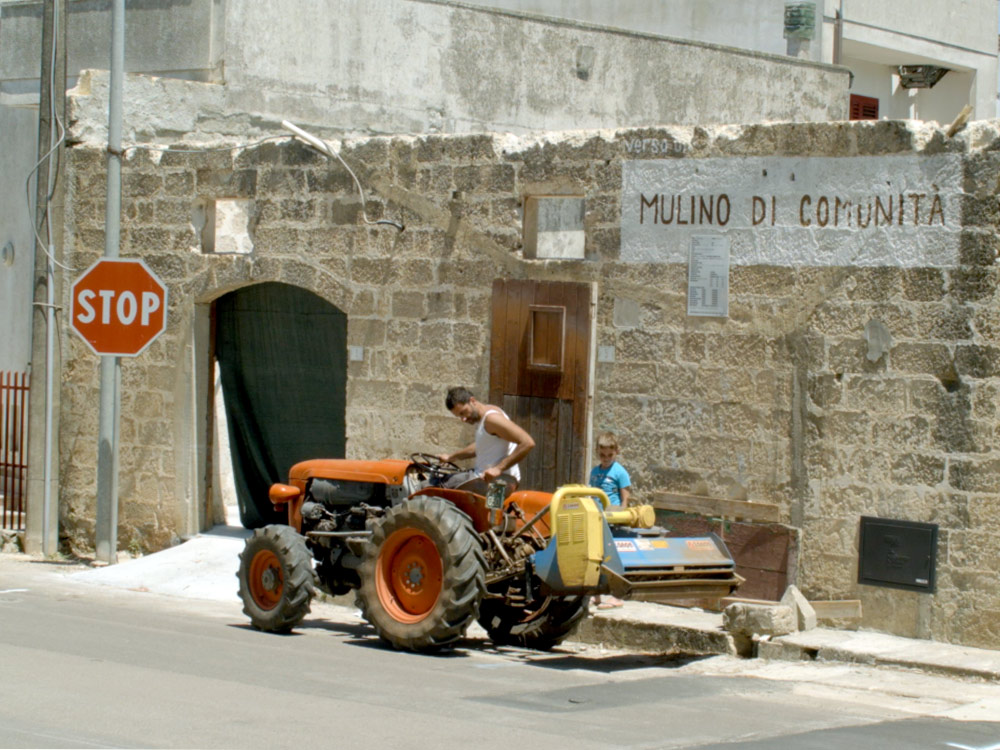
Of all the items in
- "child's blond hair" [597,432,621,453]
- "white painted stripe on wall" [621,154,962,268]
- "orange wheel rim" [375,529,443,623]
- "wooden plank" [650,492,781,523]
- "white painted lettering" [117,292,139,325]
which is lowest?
"orange wheel rim" [375,529,443,623]

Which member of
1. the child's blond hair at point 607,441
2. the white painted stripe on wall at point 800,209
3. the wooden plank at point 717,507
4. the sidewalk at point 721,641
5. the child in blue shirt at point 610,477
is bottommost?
the sidewalk at point 721,641

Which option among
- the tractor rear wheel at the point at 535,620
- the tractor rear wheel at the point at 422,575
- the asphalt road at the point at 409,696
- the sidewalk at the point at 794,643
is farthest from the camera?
the tractor rear wheel at the point at 535,620

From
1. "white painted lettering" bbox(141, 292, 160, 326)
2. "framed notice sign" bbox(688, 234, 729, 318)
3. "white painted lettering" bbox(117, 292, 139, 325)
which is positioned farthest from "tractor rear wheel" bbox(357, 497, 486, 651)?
"white painted lettering" bbox(117, 292, 139, 325)

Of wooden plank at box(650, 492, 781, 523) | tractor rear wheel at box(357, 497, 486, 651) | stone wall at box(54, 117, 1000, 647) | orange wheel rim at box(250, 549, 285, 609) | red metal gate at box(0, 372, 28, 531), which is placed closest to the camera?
tractor rear wheel at box(357, 497, 486, 651)

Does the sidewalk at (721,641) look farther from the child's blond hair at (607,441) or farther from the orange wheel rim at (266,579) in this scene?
the orange wheel rim at (266,579)

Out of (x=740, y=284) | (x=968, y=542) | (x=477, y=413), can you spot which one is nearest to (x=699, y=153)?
(x=740, y=284)

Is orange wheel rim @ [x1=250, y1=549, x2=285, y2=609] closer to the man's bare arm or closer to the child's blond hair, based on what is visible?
the man's bare arm

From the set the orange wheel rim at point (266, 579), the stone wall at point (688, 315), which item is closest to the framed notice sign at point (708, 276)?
the stone wall at point (688, 315)

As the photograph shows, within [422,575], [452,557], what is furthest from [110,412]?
[452,557]

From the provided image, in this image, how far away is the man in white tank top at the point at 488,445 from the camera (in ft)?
31.5

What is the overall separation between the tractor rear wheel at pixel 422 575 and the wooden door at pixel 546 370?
91.0 inches

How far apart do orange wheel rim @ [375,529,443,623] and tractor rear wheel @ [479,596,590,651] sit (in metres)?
0.50

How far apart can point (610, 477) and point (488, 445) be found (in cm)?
123

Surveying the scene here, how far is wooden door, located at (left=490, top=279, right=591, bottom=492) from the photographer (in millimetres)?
11414
